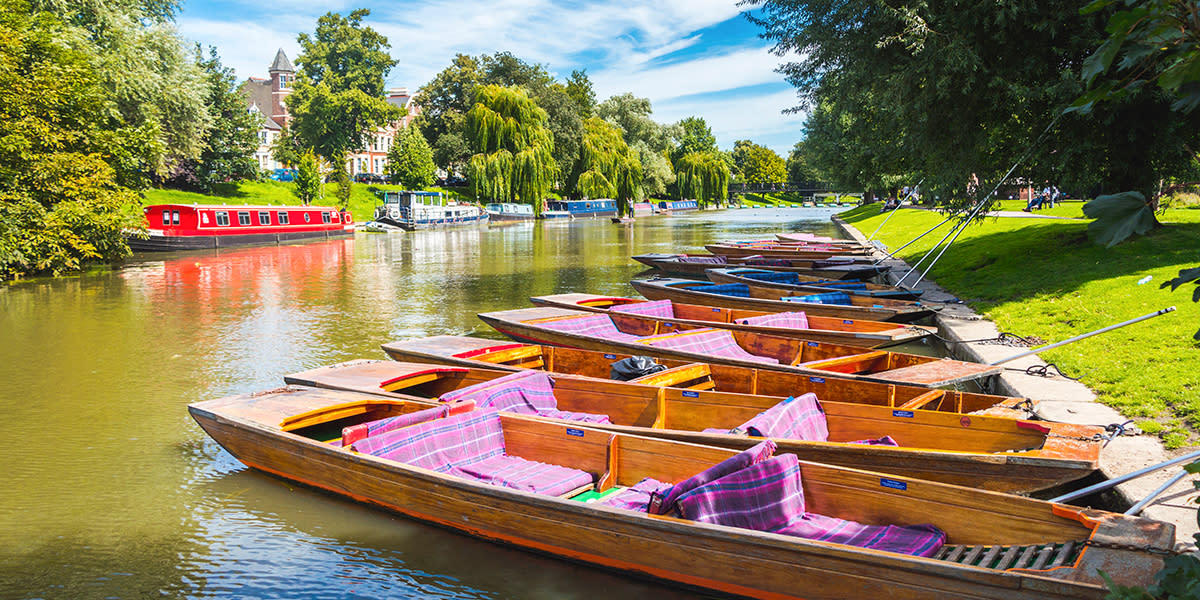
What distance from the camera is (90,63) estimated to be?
31.0 meters

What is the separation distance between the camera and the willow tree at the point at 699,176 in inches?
3600

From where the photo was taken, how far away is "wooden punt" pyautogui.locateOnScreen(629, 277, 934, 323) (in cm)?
1322

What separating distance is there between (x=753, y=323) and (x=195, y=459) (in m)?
7.69

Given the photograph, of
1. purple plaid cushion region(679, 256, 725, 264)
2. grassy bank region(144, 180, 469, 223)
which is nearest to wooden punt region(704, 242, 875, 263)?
purple plaid cushion region(679, 256, 725, 264)

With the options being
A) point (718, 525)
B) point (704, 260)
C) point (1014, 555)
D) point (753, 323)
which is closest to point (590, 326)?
point (753, 323)

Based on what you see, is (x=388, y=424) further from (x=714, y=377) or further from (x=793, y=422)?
(x=714, y=377)

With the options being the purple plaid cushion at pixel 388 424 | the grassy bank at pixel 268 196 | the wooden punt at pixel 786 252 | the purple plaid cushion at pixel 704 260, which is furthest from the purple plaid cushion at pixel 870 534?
the grassy bank at pixel 268 196

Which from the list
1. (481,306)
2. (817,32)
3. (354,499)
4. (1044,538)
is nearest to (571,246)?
(481,306)

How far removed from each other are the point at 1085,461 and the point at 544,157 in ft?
186

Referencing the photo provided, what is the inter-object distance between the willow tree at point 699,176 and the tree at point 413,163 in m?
30.5

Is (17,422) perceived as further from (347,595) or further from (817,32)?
(817,32)

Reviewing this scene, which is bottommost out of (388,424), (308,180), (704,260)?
(388,424)

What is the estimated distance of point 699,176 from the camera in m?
91.6

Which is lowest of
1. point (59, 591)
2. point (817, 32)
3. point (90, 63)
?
point (59, 591)
